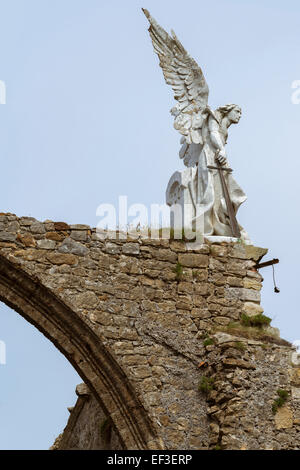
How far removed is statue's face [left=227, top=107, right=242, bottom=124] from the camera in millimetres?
10992

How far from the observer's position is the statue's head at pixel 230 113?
433 inches

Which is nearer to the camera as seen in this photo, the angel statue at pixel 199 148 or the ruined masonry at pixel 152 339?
the ruined masonry at pixel 152 339

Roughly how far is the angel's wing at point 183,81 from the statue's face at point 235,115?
0.30 metres

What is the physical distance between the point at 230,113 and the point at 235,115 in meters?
0.07

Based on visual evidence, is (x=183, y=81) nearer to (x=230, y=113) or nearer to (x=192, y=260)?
(x=230, y=113)

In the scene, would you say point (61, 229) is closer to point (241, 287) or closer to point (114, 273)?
point (114, 273)

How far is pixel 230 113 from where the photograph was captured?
11008 mm

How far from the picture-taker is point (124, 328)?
9289mm

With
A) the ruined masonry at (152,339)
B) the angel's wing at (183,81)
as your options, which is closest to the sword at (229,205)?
the angel's wing at (183,81)

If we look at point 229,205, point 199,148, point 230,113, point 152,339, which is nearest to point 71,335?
point 152,339

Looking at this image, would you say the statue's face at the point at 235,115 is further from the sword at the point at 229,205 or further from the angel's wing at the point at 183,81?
the sword at the point at 229,205

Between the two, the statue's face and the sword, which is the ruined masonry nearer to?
the sword

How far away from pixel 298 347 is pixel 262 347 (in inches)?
17.1

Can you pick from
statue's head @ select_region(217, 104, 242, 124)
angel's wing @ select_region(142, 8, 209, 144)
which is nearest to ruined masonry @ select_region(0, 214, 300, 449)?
angel's wing @ select_region(142, 8, 209, 144)
